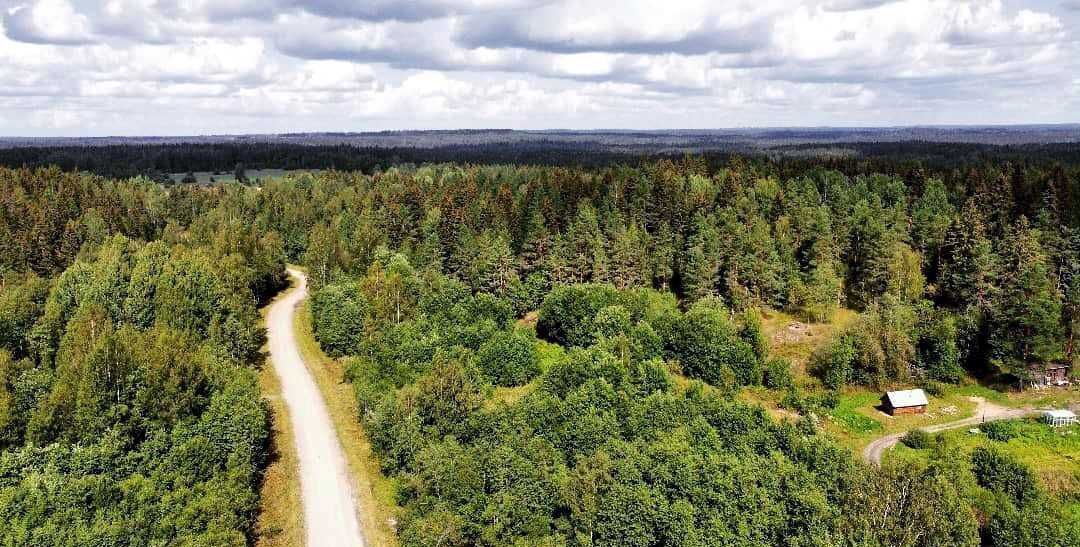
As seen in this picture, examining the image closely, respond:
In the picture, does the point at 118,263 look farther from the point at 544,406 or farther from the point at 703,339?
the point at 703,339

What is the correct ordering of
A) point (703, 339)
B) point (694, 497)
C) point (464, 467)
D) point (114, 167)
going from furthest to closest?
point (114, 167), point (703, 339), point (464, 467), point (694, 497)

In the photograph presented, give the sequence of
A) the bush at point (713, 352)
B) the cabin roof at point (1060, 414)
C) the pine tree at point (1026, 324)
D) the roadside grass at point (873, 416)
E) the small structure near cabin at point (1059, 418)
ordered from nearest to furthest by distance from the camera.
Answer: the small structure near cabin at point (1059, 418)
the cabin roof at point (1060, 414)
the roadside grass at point (873, 416)
the pine tree at point (1026, 324)
the bush at point (713, 352)

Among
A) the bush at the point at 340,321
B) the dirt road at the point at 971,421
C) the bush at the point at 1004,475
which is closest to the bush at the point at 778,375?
the dirt road at the point at 971,421

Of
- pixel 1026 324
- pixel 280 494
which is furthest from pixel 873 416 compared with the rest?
pixel 280 494

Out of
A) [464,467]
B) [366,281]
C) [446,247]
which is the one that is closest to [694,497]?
[464,467]

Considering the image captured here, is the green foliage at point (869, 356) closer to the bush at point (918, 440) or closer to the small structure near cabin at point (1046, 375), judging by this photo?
the small structure near cabin at point (1046, 375)

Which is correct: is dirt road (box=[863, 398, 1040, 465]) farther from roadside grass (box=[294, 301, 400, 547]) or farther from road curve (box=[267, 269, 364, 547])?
road curve (box=[267, 269, 364, 547])
